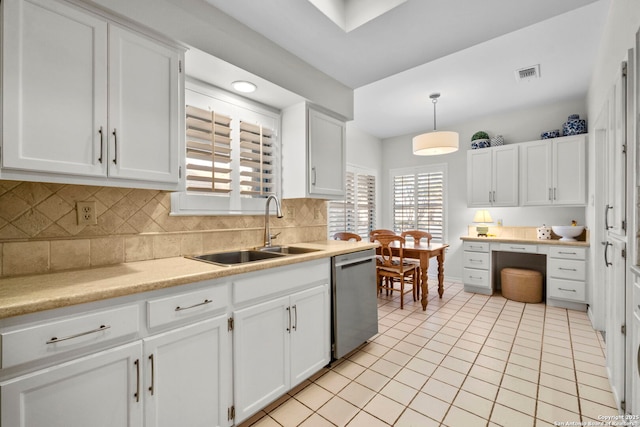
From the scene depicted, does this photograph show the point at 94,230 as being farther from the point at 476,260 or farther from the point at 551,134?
the point at 551,134

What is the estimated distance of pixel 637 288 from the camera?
137cm

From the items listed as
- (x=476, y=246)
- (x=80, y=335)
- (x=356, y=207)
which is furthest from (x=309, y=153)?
(x=476, y=246)

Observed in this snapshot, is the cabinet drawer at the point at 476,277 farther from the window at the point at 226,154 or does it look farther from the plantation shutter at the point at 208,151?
the plantation shutter at the point at 208,151

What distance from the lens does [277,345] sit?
179 cm

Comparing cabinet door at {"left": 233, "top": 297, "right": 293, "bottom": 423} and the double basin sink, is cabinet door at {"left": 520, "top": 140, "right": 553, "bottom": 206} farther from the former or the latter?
cabinet door at {"left": 233, "top": 297, "right": 293, "bottom": 423}

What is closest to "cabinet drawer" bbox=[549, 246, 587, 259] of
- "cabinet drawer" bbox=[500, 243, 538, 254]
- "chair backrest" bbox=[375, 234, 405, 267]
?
"cabinet drawer" bbox=[500, 243, 538, 254]

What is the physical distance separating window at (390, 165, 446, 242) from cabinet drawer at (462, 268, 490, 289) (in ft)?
3.04

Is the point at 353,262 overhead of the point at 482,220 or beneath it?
beneath

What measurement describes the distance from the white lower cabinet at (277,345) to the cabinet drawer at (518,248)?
323cm

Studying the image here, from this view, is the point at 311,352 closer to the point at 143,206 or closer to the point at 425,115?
the point at 143,206

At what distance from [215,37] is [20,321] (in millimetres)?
1756

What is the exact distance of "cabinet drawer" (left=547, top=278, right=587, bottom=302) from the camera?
11.6 ft

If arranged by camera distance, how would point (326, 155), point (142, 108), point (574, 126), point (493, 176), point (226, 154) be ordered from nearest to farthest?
point (142, 108)
point (226, 154)
point (326, 155)
point (574, 126)
point (493, 176)

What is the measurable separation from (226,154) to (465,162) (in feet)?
13.9
